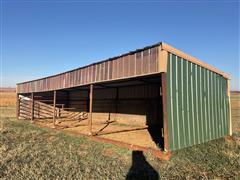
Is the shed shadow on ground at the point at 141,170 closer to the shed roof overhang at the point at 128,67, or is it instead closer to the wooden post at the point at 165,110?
the wooden post at the point at 165,110

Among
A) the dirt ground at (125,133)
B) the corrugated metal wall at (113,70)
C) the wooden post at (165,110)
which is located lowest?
the dirt ground at (125,133)

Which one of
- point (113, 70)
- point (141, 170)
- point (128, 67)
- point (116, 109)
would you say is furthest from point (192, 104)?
point (116, 109)

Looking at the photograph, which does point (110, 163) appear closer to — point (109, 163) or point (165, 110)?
point (109, 163)

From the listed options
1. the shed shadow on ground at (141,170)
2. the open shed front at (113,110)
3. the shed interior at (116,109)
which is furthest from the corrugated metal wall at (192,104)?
the shed interior at (116,109)

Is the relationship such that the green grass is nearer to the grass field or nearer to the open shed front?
the grass field

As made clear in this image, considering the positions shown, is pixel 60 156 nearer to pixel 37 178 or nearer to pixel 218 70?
pixel 37 178

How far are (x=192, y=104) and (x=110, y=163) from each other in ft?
11.8

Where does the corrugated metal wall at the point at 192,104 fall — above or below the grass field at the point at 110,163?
above

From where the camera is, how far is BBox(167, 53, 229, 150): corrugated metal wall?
6113 mm

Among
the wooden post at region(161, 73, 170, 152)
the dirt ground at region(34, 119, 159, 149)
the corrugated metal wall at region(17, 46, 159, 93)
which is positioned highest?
the corrugated metal wall at region(17, 46, 159, 93)

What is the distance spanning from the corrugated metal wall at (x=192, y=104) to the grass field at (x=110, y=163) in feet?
1.84

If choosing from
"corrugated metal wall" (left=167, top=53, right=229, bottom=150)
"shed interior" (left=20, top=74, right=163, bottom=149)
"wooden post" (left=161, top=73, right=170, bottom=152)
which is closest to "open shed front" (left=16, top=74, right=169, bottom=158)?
"shed interior" (left=20, top=74, right=163, bottom=149)

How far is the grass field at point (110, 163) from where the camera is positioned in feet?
14.4

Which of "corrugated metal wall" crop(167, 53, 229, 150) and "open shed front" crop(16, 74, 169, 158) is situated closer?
"corrugated metal wall" crop(167, 53, 229, 150)
